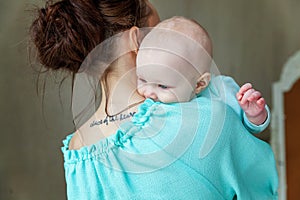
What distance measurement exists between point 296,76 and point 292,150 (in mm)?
421

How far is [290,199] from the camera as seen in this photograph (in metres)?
3.24

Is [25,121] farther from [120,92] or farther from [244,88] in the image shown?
[244,88]

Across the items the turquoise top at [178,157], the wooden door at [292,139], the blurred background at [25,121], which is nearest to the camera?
the turquoise top at [178,157]

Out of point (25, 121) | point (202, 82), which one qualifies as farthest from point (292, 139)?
point (202, 82)

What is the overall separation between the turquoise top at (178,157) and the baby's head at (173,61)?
24mm

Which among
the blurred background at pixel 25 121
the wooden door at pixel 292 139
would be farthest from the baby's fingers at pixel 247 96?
the wooden door at pixel 292 139

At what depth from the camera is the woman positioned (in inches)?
34.6

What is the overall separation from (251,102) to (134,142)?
0.19 m

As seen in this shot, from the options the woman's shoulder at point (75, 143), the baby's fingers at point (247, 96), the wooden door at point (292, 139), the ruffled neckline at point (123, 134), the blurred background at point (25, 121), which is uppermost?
the baby's fingers at point (247, 96)

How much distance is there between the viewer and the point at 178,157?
0.88m

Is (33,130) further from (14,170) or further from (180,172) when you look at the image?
(180,172)

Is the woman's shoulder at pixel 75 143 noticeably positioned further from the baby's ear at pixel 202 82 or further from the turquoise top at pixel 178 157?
the baby's ear at pixel 202 82

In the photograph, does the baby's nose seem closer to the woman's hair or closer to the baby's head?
the baby's head

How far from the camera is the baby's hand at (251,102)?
90cm
